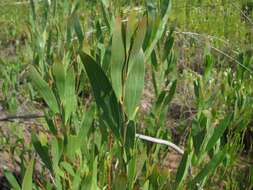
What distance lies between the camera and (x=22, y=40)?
351 centimetres

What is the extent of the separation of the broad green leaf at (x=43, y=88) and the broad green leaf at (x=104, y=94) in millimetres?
137

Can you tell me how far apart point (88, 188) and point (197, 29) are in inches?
117

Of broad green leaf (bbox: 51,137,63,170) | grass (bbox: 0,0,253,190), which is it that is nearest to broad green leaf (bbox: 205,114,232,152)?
grass (bbox: 0,0,253,190)

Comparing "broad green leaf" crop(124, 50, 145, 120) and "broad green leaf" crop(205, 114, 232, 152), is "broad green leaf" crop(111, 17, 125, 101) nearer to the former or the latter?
"broad green leaf" crop(124, 50, 145, 120)

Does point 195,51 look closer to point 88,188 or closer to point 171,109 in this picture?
point 171,109

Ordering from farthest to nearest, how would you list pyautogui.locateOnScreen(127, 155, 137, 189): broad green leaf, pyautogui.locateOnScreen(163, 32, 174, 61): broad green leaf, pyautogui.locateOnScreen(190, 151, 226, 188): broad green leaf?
pyautogui.locateOnScreen(163, 32, 174, 61): broad green leaf, pyautogui.locateOnScreen(190, 151, 226, 188): broad green leaf, pyautogui.locateOnScreen(127, 155, 137, 189): broad green leaf

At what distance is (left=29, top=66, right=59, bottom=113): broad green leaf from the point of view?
892 millimetres

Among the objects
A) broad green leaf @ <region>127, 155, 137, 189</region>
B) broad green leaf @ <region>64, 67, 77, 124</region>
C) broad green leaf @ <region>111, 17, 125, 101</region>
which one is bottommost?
broad green leaf @ <region>127, 155, 137, 189</region>

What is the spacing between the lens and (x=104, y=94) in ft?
2.60

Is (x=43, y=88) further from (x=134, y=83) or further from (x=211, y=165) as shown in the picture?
(x=211, y=165)

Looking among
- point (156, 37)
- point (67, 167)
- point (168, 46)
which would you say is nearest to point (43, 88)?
point (67, 167)

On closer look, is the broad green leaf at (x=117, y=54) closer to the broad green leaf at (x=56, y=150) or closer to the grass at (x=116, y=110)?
the grass at (x=116, y=110)

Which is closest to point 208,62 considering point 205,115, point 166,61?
point 166,61

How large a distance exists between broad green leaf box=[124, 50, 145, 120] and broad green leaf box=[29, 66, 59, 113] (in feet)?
0.62
